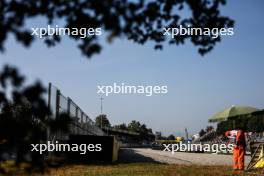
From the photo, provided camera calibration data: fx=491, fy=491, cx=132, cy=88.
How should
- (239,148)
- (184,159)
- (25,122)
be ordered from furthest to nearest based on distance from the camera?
1. (184,159)
2. (239,148)
3. (25,122)

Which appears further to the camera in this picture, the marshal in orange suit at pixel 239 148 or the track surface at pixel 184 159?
the track surface at pixel 184 159

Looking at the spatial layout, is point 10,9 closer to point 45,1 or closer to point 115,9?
point 45,1

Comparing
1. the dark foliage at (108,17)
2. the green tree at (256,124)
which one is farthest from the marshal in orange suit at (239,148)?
the green tree at (256,124)

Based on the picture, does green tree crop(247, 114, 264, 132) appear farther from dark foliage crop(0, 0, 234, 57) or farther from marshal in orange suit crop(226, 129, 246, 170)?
dark foliage crop(0, 0, 234, 57)

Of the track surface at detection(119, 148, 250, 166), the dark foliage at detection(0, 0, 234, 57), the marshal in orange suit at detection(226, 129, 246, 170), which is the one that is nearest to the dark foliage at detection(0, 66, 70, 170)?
the dark foliage at detection(0, 0, 234, 57)

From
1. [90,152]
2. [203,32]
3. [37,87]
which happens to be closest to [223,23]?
[203,32]

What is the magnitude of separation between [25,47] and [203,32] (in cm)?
158

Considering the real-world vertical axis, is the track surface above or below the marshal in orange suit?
below

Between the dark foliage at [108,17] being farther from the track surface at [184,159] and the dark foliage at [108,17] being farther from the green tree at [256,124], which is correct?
the green tree at [256,124]

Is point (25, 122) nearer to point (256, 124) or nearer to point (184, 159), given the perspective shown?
point (184, 159)

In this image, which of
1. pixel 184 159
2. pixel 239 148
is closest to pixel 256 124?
pixel 184 159

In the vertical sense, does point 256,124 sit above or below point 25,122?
above

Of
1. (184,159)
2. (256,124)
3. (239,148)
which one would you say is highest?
(256,124)

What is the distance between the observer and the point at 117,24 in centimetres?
302
